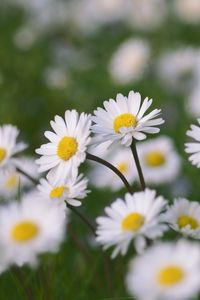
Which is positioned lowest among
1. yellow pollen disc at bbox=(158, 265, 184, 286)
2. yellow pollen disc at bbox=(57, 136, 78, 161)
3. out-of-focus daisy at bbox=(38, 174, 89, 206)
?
yellow pollen disc at bbox=(158, 265, 184, 286)

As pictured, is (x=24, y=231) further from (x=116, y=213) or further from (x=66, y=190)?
(x=66, y=190)

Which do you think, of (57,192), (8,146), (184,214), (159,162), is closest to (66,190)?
(57,192)

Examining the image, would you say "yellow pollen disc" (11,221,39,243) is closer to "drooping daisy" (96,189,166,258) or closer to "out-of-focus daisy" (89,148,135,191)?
Result: "drooping daisy" (96,189,166,258)

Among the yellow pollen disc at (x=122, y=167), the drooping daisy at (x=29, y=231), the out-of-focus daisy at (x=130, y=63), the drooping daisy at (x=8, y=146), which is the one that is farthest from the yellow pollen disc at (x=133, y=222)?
the out-of-focus daisy at (x=130, y=63)

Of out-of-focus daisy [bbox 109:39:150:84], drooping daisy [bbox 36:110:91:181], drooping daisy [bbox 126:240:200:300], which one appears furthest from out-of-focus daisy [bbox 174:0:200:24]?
drooping daisy [bbox 126:240:200:300]

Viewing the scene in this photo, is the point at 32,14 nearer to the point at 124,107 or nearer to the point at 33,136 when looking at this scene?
the point at 33,136

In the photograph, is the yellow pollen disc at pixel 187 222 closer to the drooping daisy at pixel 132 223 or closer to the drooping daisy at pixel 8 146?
the drooping daisy at pixel 132 223

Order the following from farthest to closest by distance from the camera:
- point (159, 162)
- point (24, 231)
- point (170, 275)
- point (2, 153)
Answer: point (159, 162) → point (2, 153) → point (24, 231) → point (170, 275)

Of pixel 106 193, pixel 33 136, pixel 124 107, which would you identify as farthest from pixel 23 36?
pixel 124 107

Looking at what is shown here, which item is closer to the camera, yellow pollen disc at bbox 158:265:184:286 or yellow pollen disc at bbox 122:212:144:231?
yellow pollen disc at bbox 158:265:184:286
